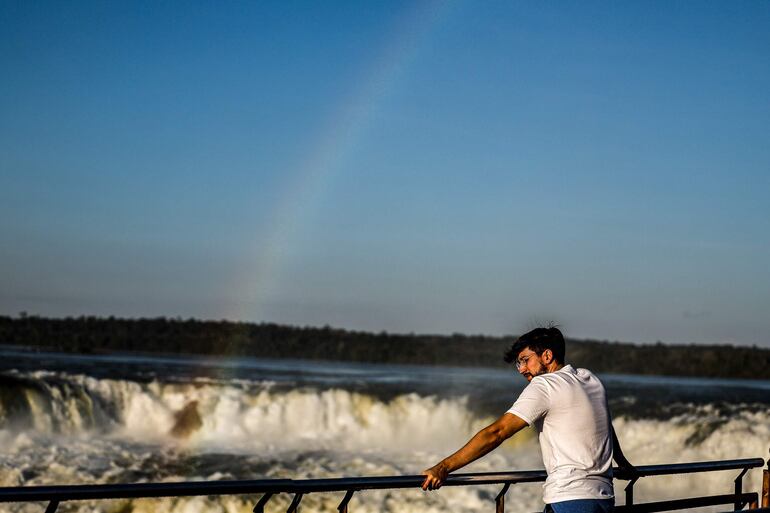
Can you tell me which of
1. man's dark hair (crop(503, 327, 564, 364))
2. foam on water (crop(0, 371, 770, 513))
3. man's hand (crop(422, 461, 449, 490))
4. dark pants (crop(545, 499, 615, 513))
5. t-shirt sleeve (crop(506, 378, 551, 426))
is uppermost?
man's dark hair (crop(503, 327, 564, 364))

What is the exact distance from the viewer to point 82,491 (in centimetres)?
434

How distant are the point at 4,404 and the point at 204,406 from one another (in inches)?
253

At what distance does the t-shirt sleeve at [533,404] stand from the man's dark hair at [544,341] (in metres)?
0.26

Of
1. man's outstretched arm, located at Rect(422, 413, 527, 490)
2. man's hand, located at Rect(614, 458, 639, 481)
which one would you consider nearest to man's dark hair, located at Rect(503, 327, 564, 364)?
man's outstretched arm, located at Rect(422, 413, 527, 490)

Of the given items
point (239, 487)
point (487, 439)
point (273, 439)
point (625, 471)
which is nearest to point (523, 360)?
point (487, 439)

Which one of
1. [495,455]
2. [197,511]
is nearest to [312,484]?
[197,511]

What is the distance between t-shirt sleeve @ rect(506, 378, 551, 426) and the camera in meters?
5.11

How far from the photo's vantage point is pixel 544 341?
5434 millimetres

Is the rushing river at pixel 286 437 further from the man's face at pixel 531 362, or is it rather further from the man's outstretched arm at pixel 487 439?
the man's outstretched arm at pixel 487 439

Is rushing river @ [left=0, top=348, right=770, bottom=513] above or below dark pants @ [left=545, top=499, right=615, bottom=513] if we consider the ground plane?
below

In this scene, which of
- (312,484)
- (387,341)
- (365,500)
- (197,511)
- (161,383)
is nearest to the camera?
(312,484)

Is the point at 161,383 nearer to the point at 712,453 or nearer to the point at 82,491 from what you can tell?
the point at 712,453

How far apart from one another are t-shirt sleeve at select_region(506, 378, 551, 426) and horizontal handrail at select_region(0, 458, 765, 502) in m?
0.54

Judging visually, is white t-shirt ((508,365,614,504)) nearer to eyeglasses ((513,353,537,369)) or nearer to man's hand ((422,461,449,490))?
eyeglasses ((513,353,537,369))
